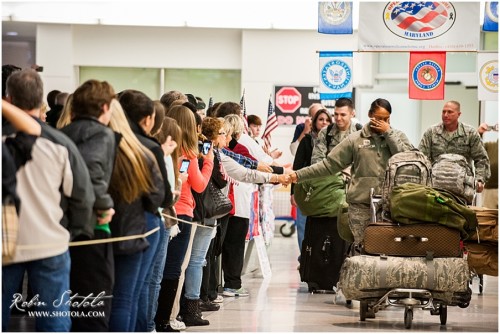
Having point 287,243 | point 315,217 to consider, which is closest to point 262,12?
point 287,243

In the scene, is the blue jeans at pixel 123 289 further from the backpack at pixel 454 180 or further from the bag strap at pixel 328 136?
the bag strap at pixel 328 136

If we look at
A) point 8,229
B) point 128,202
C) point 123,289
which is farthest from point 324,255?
point 8,229

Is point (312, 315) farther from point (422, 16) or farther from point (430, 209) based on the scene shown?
point (422, 16)

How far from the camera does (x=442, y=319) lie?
28.8 ft

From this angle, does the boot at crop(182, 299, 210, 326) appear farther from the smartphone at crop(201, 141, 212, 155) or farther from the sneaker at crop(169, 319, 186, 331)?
the smartphone at crop(201, 141, 212, 155)

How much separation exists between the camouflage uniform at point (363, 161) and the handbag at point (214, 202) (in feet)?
4.01

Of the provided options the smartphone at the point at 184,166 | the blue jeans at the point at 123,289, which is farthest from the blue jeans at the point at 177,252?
the blue jeans at the point at 123,289

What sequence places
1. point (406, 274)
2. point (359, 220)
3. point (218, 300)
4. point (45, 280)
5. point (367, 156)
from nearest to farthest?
1. point (45, 280)
2. point (406, 274)
3. point (359, 220)
4. point (367, 156)
5. point (218, 300)

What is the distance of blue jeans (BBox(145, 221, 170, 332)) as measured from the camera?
7.13 meters

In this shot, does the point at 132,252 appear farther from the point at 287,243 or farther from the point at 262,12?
the point at 262,12

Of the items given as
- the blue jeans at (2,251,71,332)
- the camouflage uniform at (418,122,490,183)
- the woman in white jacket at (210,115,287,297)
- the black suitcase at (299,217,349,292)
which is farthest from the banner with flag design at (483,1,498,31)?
the blue jeans at (2,251,71,332)

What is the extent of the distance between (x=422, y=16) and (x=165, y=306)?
5.63 meters

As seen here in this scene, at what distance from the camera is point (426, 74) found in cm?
1427

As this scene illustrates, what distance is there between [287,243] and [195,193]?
10331 mm
